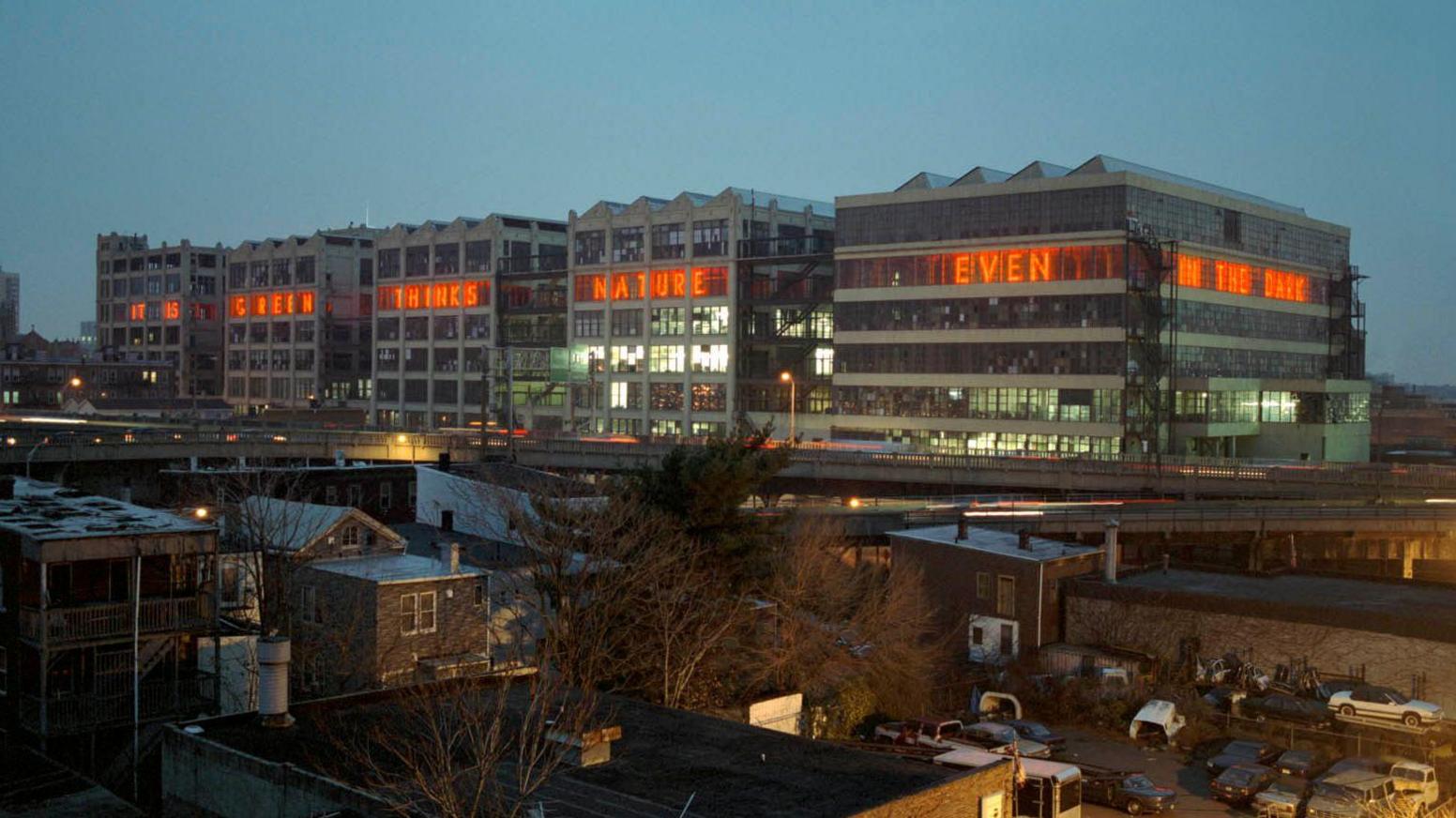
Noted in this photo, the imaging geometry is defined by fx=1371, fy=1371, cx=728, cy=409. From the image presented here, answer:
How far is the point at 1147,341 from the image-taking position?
96312 mm

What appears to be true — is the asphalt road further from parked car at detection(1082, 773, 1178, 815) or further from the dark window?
the dark window

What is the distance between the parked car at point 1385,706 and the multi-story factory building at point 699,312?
7732 cm

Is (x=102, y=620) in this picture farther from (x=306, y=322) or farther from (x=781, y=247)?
(x=306, y=322)

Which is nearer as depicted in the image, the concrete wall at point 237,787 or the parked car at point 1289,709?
the concrete wall at point 237,787

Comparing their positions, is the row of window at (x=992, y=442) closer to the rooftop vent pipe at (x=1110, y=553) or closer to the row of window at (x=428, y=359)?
the rooftop vent pipe at (x=1110, y=553)

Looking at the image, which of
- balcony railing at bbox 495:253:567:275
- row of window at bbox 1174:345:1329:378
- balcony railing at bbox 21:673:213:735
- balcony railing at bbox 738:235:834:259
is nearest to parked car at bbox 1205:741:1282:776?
balcony railing at bbox 21:673:213:735

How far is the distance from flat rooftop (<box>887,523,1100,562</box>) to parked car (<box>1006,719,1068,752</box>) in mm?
10861

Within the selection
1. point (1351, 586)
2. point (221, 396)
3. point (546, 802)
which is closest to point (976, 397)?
point (1351, 586)

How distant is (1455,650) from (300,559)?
1389 inches

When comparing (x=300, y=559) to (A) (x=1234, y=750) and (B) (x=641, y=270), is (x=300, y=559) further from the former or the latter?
(B) (x=641, y=270)

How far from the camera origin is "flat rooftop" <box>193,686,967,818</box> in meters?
19.8

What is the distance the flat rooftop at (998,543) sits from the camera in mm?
50375

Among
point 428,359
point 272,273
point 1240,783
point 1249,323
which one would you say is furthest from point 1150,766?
point 272,273

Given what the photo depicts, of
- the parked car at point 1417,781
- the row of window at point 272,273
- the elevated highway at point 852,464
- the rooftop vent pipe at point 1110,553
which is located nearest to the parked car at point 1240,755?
the parked car at point 1417,781
